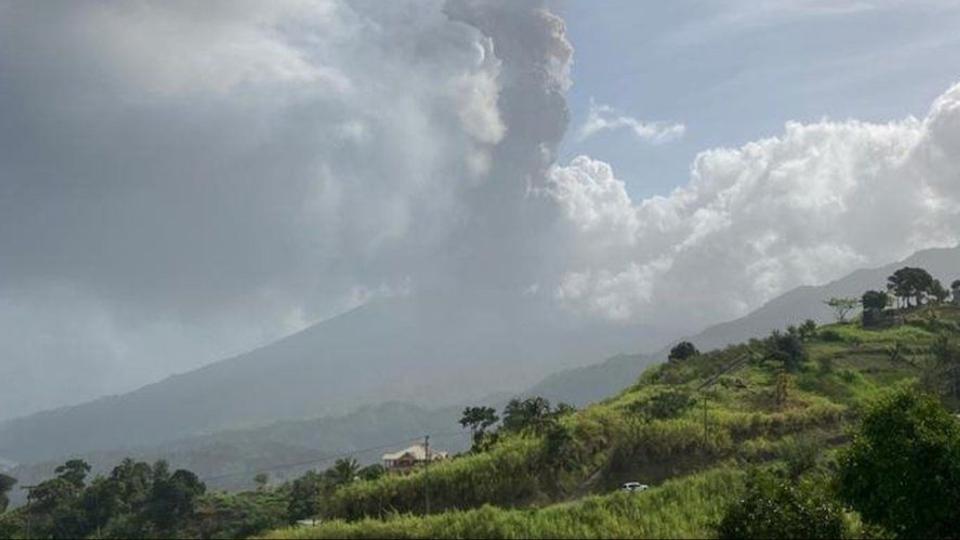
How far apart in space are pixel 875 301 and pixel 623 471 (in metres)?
67.2

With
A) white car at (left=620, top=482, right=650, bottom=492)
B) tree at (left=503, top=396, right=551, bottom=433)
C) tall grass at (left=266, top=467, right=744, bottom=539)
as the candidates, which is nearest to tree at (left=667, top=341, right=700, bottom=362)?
tree at (left=503, top=396, right=551, bottom=433)

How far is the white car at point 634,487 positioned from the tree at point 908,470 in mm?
12726

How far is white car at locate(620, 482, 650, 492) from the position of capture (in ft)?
176

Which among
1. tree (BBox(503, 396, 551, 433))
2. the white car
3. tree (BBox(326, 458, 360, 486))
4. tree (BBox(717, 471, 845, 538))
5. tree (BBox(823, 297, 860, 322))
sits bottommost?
tree (BBox(717, 471, 845, 538))

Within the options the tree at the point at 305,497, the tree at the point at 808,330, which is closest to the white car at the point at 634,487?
the tree at the point at 305,497

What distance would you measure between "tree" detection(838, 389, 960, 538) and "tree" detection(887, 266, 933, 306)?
83747 mm

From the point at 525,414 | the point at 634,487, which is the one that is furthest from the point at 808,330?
the point at 634,487

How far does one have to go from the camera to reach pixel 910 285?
4712 inches

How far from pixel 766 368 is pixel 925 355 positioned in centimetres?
1763

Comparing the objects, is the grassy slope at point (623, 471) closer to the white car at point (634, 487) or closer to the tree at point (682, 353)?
the white car at point (634, 487)

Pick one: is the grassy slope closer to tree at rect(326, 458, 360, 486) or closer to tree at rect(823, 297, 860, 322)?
tree at rect(326, 458, 360, 486)

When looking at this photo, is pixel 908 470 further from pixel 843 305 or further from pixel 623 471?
pixel 843 305

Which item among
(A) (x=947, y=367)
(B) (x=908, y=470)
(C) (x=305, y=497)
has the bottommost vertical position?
(B) (x=908, y=470)

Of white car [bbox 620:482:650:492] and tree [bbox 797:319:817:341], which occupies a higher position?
tree [bbox 797:319:817:341]
